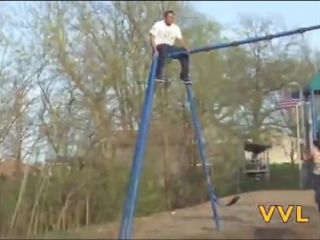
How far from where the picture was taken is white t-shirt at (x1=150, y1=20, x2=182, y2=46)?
11.5m

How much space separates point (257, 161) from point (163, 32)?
1205 inches

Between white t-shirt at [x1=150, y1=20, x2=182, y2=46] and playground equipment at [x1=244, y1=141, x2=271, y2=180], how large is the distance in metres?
25.4

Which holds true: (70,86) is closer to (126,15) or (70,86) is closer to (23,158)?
(126,15)

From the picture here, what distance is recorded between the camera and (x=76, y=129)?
17.1m

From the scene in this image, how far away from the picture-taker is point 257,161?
41.4 m

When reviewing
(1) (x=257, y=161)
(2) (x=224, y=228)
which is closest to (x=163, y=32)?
(2) (x=224, y=228)

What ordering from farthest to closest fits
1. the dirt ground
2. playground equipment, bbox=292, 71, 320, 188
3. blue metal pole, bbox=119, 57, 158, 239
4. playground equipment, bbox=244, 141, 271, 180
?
playground equipment, bbox=244, 141, 271, 180 → playground equipment, bbox=292, 71, 320, 188 → the dirt ground → blue metal pole, bbox=119, 57, 158, 239

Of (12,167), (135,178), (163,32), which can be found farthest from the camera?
(12,167)

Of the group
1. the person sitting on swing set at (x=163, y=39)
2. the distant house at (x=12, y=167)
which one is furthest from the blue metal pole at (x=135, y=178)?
the distant house at (x=12, y=167)

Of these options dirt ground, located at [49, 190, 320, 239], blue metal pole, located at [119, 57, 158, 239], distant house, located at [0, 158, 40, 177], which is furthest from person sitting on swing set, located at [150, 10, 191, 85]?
distant house, located at [0, 158, 40, 177]

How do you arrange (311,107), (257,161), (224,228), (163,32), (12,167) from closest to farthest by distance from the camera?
(163,32), (224,228), (12,167), (311,107), (257,161)

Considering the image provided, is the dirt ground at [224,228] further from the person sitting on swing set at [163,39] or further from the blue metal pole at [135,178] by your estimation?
the person sitting on swing set at [163,39]

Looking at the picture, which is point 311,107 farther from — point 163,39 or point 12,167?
point 163,39

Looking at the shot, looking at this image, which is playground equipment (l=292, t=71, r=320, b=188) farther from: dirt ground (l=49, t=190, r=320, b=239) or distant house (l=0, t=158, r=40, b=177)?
distant house (l=0, t=158, r=40, b=177)
